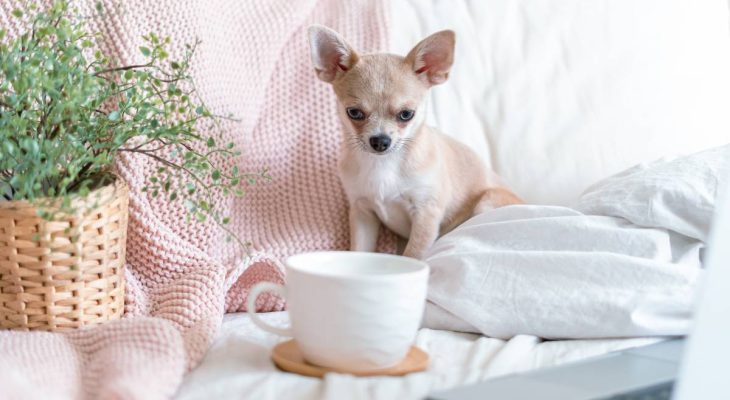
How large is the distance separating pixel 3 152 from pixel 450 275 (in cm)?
70

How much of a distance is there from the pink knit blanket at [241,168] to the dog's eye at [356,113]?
119 millimetres

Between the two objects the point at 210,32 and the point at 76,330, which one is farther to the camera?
the point at 210,32

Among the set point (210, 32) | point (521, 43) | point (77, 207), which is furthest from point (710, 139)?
point (77, 207)

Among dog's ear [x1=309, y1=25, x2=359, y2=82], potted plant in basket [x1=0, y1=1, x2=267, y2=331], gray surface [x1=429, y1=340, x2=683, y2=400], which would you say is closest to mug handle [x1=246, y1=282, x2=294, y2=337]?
potted plant in basket [x1=0, y1=1, x2=267, y2=331]

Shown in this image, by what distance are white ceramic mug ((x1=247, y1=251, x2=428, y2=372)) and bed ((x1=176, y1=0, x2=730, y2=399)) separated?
35.2 inches

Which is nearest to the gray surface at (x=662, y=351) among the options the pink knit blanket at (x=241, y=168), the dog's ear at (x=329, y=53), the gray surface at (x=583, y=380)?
the gray surface at (x=583, y=380)

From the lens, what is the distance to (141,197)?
1531mm

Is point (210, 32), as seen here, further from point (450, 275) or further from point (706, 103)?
point (706, 103)

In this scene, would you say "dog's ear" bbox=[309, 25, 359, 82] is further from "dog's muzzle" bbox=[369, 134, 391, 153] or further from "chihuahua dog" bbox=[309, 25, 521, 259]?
"dog's muzzle" bbox=[369, 134, 391, 153]

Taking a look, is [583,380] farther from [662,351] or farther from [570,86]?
[570,86]

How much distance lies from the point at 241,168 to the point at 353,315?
2.48ft

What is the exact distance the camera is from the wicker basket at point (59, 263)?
4.02ft

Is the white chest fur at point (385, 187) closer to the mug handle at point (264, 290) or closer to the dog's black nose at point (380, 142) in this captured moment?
the dog's black nose at point (380, 142)

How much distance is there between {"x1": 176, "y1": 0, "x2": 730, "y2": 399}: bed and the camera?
1930 millimetres
